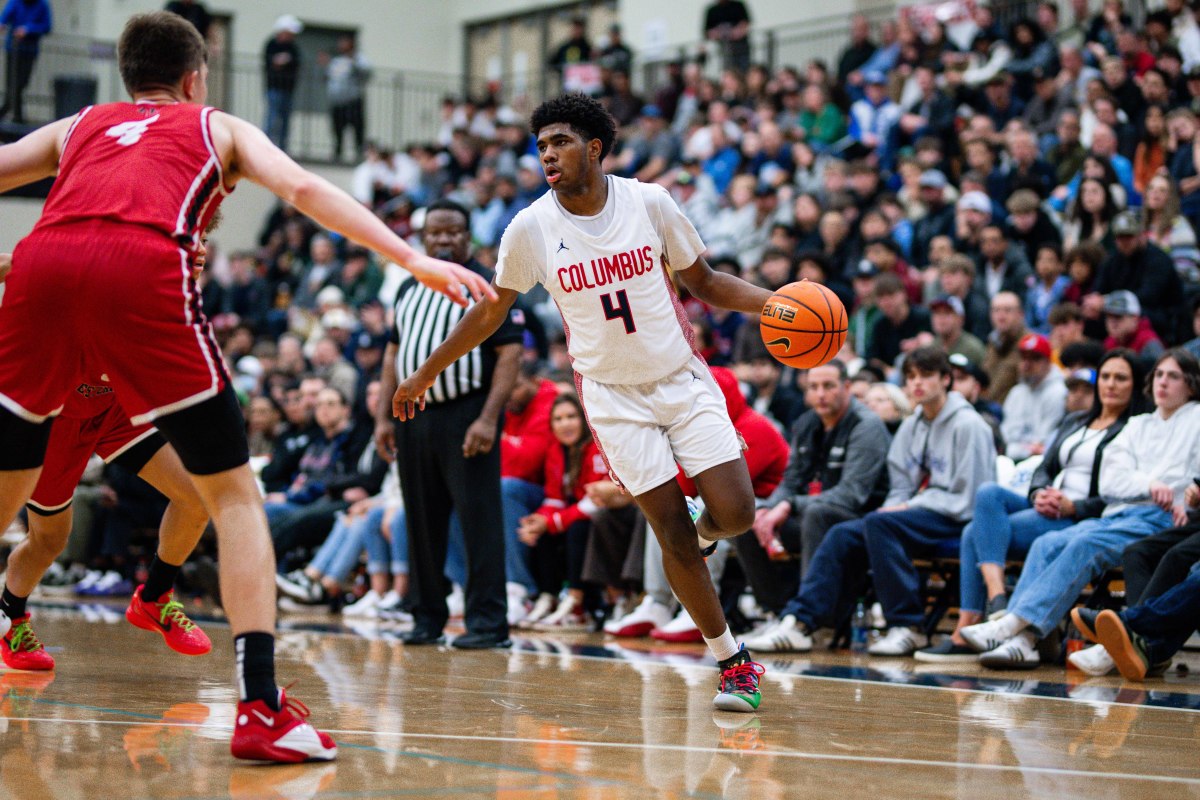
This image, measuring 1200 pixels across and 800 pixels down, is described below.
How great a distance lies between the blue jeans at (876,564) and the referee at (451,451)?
173 centimetres

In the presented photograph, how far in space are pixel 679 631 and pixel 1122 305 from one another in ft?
12.2

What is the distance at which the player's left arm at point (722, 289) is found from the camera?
5574 millimetres

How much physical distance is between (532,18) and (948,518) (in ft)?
65.2

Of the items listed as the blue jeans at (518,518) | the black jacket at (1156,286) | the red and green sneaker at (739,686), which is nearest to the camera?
the red and green sneaker at (739,686)

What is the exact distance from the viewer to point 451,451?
7820mm

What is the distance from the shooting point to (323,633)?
881 cm

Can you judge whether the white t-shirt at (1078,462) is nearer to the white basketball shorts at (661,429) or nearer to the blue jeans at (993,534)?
the blue jeans at (993,534)

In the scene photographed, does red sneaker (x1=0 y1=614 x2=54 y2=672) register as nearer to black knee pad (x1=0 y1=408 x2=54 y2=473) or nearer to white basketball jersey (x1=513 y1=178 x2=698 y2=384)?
black knee pad (x1=0 y1=408 x2=54 y2=473)

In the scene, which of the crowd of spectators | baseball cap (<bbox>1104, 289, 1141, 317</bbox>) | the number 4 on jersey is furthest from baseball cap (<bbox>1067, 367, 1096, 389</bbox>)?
the number 4 on jersey

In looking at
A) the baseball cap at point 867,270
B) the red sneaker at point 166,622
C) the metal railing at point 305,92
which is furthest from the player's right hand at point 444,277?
the metal railing at point 305,92

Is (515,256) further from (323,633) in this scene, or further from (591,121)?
(323,633)

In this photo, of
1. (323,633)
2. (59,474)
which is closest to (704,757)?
(59,474)

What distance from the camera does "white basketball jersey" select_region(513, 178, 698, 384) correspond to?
545 centimetres

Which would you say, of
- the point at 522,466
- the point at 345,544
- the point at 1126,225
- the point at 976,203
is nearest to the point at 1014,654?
the point at 522,466
